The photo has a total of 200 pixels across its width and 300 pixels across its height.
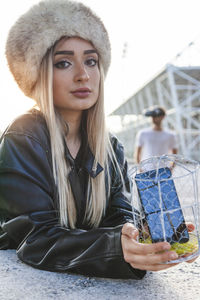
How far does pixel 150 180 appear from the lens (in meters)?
1.27

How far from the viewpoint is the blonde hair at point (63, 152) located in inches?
69.8

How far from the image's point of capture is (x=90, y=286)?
138cm

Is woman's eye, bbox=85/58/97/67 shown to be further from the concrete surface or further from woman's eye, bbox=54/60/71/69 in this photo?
the concrete surface

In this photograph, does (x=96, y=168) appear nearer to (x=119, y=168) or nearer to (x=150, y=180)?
(x=119, y=168)

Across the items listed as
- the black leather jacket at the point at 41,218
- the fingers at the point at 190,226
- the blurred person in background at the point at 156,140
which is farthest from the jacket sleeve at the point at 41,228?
the blurred person in background at the point at 156,140

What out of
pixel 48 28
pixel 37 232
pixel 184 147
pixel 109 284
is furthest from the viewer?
pixel 184 147

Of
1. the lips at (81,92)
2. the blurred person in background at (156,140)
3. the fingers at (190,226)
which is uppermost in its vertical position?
the lips at (81,92)

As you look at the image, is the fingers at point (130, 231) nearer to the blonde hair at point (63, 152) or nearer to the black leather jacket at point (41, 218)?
the black leather jacket at point (41, 218)

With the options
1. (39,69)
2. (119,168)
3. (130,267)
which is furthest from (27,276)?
(39,69)

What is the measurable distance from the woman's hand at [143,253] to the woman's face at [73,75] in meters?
0.88

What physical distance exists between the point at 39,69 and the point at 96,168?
0.65 m

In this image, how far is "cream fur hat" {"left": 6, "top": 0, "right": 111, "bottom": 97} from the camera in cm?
185

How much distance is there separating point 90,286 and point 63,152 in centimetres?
74

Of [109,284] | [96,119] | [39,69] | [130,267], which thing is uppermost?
[39,69]
